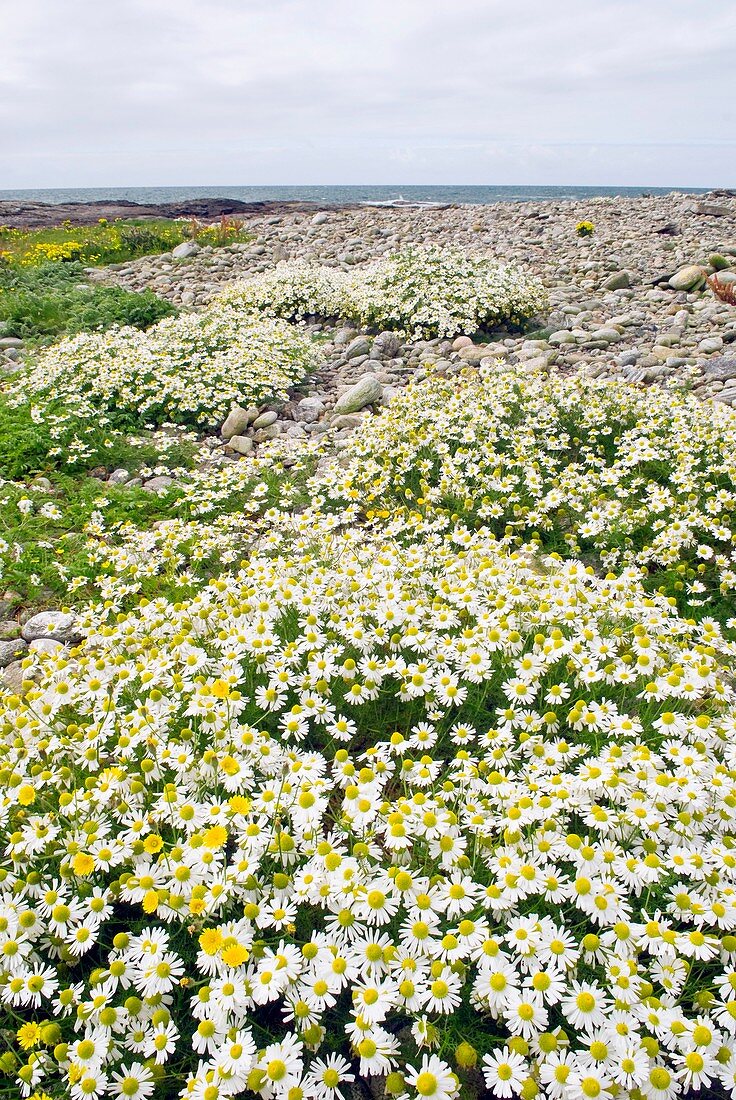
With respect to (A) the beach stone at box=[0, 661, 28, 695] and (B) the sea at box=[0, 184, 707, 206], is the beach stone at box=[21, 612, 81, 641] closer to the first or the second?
(A) the beach stone at box=[0, 661, 28, 695]

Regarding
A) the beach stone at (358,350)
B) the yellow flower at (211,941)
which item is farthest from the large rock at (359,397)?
the yellow flower at (211,941)

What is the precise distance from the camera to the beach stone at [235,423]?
7809 mm

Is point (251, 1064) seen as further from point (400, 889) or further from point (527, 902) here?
point (527, 902)

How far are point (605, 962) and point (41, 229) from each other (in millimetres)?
30015

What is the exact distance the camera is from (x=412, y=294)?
437 inches

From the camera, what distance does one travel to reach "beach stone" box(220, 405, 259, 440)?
25.6ft

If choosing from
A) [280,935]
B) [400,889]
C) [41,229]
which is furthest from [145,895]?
[41,229]

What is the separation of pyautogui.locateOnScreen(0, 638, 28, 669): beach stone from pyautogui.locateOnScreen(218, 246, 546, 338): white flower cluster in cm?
754

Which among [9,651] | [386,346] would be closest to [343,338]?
[386,346]

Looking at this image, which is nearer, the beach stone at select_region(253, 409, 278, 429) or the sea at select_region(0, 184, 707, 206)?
the beach stone at select_region(253, 409, 278, 429)

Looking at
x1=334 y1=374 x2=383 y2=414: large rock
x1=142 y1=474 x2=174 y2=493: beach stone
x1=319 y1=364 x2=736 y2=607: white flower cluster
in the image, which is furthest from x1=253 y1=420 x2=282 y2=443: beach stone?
x1=319 y1=364 x2=736 y2=607: white flower cluster

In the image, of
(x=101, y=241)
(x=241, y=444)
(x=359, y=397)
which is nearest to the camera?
(x=241, y=444)

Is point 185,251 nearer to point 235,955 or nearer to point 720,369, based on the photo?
point 720,369

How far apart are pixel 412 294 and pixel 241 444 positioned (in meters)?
5.18
